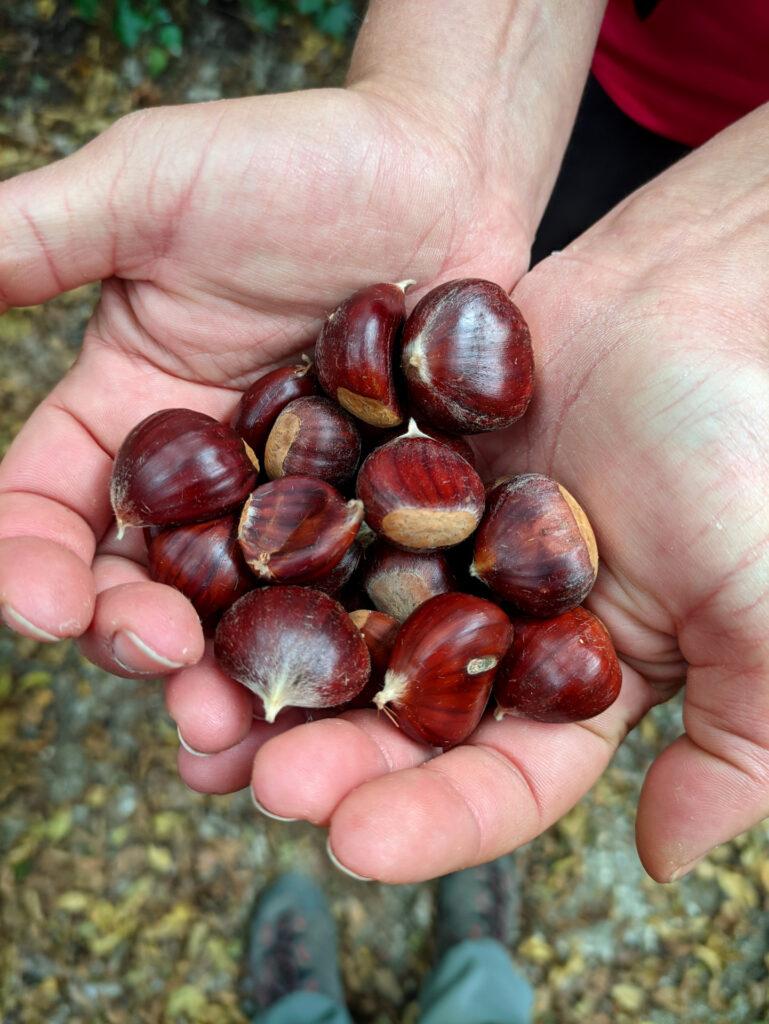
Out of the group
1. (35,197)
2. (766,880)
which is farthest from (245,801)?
(35,197)

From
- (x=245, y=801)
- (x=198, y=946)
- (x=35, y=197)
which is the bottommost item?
(x=198, y=946)

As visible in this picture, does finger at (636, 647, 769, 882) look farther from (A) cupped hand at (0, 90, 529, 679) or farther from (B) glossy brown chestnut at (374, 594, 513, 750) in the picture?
(A) cupped hand at (0, 90, 529, 679)

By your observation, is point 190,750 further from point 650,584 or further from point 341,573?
point 650,584

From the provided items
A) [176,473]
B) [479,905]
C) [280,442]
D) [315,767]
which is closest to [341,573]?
[280,442]

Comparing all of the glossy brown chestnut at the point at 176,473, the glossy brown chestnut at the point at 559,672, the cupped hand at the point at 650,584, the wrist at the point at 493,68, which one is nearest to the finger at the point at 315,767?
the cupped hand at the point at 650,584

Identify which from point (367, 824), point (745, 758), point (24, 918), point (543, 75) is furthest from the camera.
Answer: point (24, 918)

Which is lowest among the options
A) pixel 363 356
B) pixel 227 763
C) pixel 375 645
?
pixel 227 763

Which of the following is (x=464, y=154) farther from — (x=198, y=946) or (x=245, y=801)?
(x=198, y=946)

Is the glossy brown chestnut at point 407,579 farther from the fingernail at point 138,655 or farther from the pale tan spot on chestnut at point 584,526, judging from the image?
the fingernail at point 138,655
